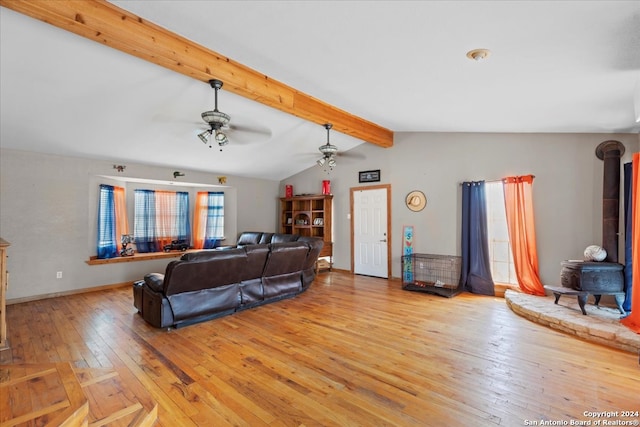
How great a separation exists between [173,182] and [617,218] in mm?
7408

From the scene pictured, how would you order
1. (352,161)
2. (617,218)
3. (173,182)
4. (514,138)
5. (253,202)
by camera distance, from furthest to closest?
(253,202), (352,161), (173,182), (514,138), (617,218)

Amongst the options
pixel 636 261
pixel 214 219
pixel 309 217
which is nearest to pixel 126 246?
pixel 214 219

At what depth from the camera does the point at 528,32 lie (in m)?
2.07

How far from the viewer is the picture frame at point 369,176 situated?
648cm

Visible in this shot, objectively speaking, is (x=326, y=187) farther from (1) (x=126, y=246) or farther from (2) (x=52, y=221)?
(2) (x=52, y=221)

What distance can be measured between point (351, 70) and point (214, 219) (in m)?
5.47

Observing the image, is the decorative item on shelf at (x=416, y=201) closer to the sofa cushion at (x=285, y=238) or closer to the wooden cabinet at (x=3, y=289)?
the sofa cushion at (x=285, y=238)

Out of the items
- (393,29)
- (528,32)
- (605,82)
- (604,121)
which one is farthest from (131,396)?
(604,121)

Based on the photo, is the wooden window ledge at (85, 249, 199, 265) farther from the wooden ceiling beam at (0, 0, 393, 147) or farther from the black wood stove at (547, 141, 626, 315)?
the black wood stove at (547, 141, 626, 315)

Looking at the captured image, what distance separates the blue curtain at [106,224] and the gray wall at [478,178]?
4.46m

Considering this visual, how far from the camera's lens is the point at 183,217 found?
7.07 meters

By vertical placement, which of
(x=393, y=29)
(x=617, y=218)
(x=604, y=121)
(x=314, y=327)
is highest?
(x=393, y=29)

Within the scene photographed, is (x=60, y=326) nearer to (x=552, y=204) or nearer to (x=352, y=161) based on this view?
(x=352, y=161)

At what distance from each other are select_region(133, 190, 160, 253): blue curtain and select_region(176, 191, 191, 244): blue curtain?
20.5 inches
